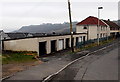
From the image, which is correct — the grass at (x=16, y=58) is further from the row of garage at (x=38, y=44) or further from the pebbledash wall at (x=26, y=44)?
the row of garage at (x=38, y=44)

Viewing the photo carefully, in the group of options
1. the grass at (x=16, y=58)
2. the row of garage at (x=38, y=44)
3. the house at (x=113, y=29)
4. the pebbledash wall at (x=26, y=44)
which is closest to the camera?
the grass at (x=16, y=58)

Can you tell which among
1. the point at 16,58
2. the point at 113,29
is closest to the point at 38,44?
the point at 16,58

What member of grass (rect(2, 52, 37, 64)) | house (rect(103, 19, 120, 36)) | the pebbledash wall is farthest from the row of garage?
house (rect(103, 19, 120, 36))

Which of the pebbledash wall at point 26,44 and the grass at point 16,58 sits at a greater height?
the pebbledash wall at point 26,44

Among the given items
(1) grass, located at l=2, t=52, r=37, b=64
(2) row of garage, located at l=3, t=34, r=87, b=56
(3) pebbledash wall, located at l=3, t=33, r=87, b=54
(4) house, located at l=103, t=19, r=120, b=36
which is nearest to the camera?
(1) grass, located at l=2, t=52, r=37, b=64

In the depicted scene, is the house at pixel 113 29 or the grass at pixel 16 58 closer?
the grass at pixel 16 58

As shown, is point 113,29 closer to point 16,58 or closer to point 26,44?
point 26,44

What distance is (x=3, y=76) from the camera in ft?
51.3

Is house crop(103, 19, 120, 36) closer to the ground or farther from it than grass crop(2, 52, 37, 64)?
farther from it

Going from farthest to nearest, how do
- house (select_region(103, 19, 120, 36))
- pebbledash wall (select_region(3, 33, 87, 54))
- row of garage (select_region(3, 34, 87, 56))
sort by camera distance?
1. house (select_region(103, 19, 120, 36))
2. row of garage (select_region(3, 34, 87, 56))
3. pebbledash wall (select_region(3, 33, 87, 54))

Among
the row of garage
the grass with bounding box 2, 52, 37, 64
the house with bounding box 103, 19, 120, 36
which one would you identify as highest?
the house with bounding box 103, 19, 120, 36

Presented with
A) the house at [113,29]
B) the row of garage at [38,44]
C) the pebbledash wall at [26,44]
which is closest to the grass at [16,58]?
the pebbledash wall at [26,44]

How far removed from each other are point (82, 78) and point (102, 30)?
51.5 m

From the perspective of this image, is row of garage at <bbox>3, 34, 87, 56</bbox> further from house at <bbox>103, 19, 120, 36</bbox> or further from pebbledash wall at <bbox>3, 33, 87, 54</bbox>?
house at <bbox>103, 19, 120, 36</bbox>
